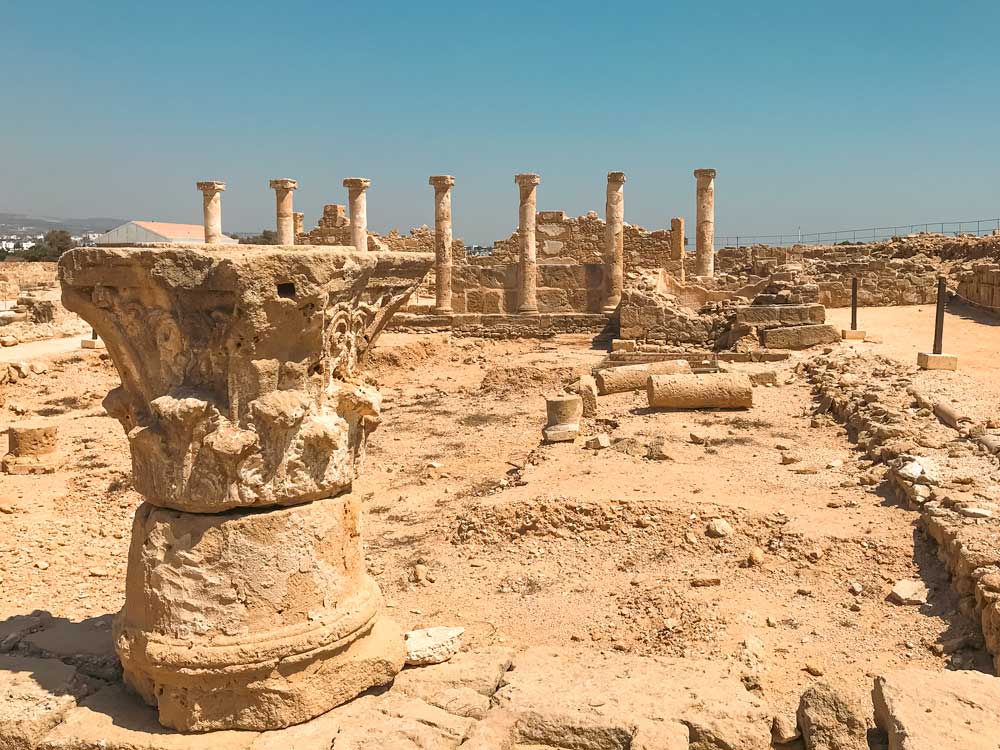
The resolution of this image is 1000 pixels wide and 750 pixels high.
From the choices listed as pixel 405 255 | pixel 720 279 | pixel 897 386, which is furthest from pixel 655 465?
pixel 720 279

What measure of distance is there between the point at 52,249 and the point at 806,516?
5653 centimetres

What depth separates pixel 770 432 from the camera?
10.1 meters

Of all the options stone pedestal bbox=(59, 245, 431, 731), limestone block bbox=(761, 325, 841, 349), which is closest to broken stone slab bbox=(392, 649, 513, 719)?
stone pedestal bbox=(59, 245, 431, 731)

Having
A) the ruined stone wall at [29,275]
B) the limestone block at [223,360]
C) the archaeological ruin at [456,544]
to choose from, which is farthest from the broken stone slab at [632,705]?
the ruined stone wall at [29,275]

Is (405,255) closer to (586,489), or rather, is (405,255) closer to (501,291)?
(586,489)

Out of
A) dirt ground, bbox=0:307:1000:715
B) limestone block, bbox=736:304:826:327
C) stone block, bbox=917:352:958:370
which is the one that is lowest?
dirt ground, bbox=0:307:1000:715

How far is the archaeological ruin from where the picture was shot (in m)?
3.47

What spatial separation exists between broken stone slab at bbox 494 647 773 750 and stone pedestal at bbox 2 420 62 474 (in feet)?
26.0

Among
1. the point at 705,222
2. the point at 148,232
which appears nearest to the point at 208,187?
the point at 705,222

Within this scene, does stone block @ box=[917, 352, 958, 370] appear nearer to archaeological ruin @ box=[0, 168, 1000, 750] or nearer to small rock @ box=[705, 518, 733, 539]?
archaeological ruin @ box=[0, 168, 1000, 750]

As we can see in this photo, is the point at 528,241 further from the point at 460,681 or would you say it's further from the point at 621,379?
the point at 460,681

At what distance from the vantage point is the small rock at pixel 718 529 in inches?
267

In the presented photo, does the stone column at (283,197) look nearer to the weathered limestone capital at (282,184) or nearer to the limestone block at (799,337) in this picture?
the weathered limestone capital at (282,184)

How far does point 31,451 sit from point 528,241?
51.5 feet
